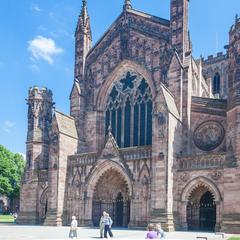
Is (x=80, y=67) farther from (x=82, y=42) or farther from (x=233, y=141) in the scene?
(x=233, y=141)

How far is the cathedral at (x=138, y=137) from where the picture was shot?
3209cm

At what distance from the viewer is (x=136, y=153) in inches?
1378

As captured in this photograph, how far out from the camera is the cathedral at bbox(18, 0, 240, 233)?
32.1m

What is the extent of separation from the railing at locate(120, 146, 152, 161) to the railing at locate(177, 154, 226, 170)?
2.50 m

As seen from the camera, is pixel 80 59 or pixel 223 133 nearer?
pixel 223 133

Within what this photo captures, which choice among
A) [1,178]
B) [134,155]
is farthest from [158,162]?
[1,178]

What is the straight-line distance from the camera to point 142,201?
34.1 metres

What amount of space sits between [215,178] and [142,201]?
6072 mm

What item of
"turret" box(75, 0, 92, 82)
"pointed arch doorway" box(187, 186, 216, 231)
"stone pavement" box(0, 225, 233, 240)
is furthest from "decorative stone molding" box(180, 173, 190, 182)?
"turret" box(75, 0, 92, 82)

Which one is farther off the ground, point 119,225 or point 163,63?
point 163,63

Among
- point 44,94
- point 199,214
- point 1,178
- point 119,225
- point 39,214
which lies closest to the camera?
point 199,214

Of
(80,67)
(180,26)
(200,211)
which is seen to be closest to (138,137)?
(200,211)

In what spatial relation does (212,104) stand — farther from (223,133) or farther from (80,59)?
(80,59)

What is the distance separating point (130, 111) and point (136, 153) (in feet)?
20.2
